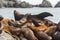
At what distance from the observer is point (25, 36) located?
966 cm

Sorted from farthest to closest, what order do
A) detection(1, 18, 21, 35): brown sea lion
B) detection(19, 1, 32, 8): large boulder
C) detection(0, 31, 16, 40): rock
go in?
detection(19, 1, 32, 8): large boulder, detection(1, 18, 21, 35): brown sea lion, detection(0, 31, 16, 40): rock

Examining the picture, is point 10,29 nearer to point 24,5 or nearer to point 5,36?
point 5,36

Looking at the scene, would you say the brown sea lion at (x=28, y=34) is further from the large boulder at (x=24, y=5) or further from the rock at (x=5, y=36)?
the large boulder at (x=24, y=5)

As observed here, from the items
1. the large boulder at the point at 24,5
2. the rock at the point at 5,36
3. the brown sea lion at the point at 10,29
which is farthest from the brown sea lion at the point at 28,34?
the large boulder at the point at 24,5

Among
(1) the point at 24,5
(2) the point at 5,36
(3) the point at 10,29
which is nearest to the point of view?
(2) the point at 5,36

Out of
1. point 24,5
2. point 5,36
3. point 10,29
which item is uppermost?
point 5,36

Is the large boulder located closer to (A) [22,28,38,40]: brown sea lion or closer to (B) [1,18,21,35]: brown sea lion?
(B) [1,18,21,35]: brown sea lion

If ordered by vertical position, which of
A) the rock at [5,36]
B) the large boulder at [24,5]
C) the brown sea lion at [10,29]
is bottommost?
the large boulder at [24,5]

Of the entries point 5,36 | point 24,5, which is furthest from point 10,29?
point 24,5

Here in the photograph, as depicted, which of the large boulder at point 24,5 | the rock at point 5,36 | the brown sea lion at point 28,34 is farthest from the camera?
the large boulder at point 24,5

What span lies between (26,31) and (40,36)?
18.7 inches

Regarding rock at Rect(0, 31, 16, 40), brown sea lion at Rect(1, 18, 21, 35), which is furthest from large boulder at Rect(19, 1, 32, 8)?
rock at Rect(0, 31, 16, 40)

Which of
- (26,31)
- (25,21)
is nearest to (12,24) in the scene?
(25,21)

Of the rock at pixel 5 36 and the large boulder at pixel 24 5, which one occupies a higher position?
the rock at pixel 5 36
